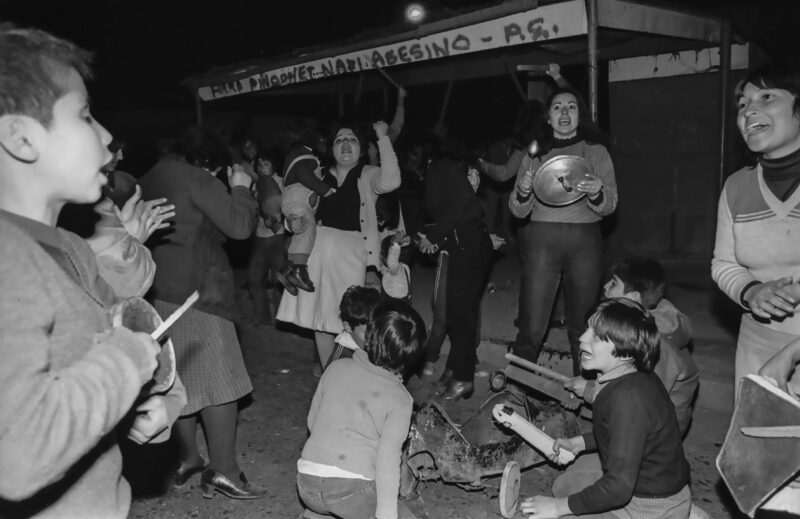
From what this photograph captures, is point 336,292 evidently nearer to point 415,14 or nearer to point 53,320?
point 415,14

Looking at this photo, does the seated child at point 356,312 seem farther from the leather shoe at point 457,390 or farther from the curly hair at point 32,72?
the curly hair at point 32,72

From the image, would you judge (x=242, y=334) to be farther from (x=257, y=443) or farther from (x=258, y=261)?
(x=257, y=443)

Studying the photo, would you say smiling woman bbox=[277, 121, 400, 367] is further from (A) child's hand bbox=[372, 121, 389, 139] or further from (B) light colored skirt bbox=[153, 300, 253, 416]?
(B) light colored skirt bbox=[153, 300, 253, 416]

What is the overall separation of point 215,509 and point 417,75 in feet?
21.5

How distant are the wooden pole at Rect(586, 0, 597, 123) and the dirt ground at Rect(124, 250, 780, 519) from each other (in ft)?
7.10

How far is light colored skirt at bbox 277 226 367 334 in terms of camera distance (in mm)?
4918

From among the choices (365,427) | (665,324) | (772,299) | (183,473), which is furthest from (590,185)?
→ (183,473)

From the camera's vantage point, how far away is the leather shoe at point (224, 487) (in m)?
→ 3.63

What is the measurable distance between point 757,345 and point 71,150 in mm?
2570

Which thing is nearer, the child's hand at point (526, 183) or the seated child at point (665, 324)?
the seated child at point (665, 324)

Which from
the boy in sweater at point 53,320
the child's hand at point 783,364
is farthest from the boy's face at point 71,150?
the child's hand at point 783,364

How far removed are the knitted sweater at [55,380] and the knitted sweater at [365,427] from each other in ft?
4.62

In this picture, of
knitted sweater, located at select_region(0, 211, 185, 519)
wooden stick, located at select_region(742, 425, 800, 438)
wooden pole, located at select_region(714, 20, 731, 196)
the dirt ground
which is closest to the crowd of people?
knitted sweater, located at select_region(0, 211, 185, 519)

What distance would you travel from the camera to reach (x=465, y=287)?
4.96m
